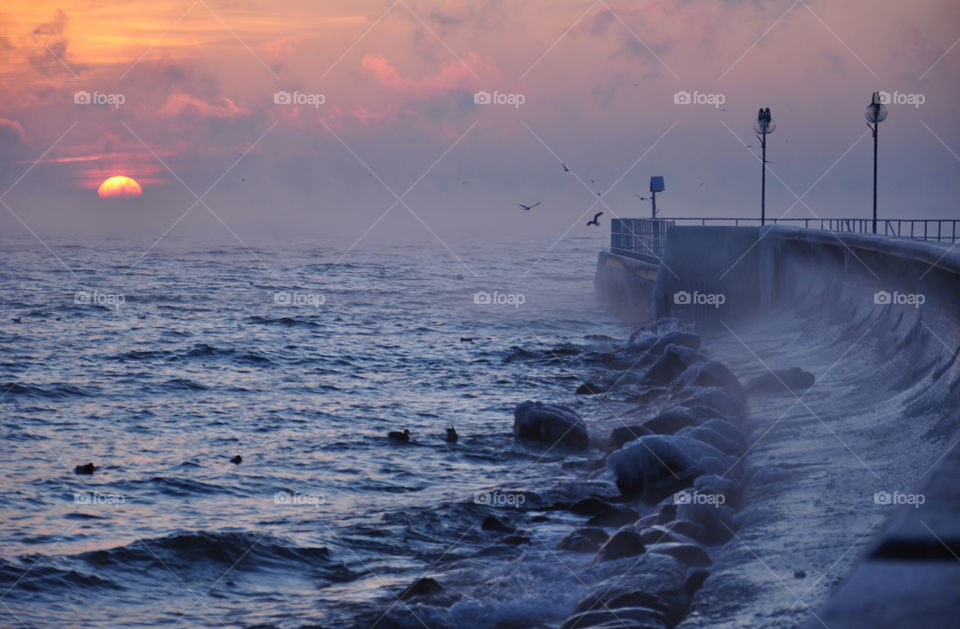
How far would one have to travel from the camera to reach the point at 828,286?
2117cm

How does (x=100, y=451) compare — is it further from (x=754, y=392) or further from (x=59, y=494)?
(x=754, y=392)

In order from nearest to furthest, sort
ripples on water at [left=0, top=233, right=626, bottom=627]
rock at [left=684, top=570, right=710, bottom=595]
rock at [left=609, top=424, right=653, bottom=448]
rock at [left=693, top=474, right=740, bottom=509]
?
rock at [left=684, top=570, right=710, bottom=595], ripples on water at [left=0, top=233, right=626, bottom=627], rock at [left=693, top=474, right=740, bottom=509], rock at [left=609, top=424, right=653, bottom=448]

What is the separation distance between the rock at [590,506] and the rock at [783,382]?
5.07m

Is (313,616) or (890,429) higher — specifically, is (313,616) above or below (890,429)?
below

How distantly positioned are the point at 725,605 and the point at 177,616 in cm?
478

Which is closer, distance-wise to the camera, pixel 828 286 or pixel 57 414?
pixel 57 414

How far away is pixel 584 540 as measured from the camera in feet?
31.5

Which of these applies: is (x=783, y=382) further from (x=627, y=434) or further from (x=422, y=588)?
(x=422, y=588)

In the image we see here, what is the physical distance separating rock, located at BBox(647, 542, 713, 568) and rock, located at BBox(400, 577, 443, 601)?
6.27 feet

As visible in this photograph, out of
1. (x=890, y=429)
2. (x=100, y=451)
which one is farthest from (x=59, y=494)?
(x=890, y=429)

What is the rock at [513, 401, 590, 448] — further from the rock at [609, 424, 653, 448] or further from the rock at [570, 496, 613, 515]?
the rock at [570, 496, 613, 515]

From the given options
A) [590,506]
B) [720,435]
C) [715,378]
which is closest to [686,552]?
[590,506]

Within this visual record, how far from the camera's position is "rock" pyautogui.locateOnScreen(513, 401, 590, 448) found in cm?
1535

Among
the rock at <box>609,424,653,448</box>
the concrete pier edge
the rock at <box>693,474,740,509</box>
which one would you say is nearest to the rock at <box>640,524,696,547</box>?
the rock at <box>693,474,740,509</box>
